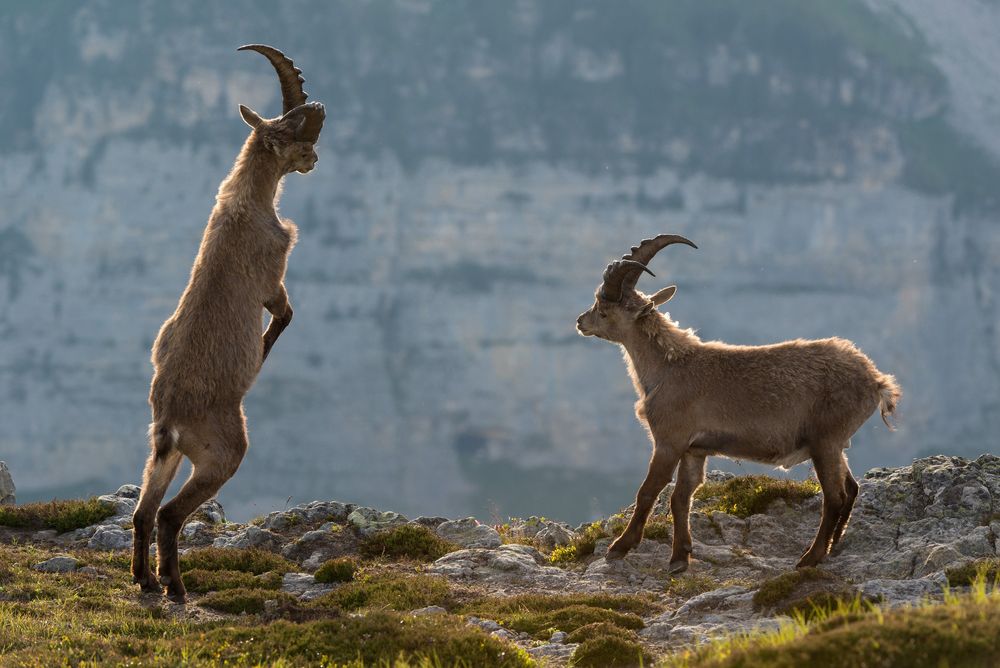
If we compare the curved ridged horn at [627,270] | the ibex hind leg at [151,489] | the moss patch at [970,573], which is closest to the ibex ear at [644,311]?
the curved ridged horn at [627,270]

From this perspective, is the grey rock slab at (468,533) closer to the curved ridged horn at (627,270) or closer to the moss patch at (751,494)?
the moss patch at (751,494)

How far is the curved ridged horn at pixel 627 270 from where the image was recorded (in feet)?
53.4

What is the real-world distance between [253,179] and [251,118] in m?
1.13

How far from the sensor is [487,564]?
16.7 m

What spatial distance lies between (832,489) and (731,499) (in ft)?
13.4

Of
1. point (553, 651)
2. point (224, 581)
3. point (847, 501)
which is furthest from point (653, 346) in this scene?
point (224, 581)

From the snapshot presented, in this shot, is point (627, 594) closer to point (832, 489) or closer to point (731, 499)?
point (832, 489)

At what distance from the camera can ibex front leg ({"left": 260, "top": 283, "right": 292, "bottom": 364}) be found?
15.1m

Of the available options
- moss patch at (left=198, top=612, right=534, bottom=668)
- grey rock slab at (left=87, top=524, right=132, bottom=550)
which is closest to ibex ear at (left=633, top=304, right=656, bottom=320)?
moss patch at (left=198, top=612, right=534, bottom=668)

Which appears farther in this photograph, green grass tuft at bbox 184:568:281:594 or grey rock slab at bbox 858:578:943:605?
green grass tuft at bbox 184:568:281:594

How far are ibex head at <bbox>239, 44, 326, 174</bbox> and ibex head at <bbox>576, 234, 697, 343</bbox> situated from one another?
4.45 meters

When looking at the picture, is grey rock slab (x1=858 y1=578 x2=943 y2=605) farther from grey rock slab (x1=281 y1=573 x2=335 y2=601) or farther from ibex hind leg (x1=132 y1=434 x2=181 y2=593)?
ibex hind leg (x1=132 y1=434 x2=181 y2=593)

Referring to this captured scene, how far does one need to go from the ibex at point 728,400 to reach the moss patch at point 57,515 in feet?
32.7

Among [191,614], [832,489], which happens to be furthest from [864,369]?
[191,614]
